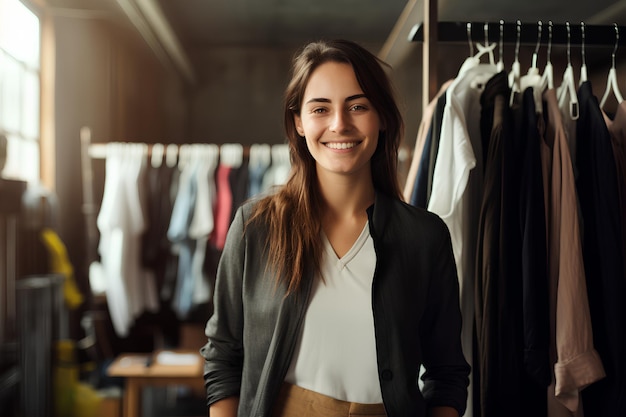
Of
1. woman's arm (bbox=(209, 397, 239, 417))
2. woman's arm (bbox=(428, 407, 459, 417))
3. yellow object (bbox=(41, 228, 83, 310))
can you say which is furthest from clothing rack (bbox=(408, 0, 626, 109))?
yellow object (bbox=(41, 228, 83, 310))

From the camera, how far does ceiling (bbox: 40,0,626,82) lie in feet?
11.3

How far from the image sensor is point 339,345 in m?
0.96

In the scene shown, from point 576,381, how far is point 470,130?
2.14 ft

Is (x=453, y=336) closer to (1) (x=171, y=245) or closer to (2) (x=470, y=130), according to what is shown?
(2) (x=470, y=130)

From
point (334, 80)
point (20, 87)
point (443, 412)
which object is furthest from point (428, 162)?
point (20, 87)

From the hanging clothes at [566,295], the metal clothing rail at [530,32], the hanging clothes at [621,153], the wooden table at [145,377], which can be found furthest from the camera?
the wooden table at [145,377]

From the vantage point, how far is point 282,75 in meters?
5.00

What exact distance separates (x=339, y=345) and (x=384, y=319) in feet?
0.30

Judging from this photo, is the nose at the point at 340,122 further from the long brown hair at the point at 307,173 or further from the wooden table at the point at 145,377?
the wooden table at the point at 145,377

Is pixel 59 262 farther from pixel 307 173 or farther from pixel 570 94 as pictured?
pixel 570 94

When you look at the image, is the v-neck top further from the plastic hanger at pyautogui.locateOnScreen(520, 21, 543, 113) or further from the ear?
the plastic hanger at pyautogui.locateOnScreen(520, 21, 543, 113)

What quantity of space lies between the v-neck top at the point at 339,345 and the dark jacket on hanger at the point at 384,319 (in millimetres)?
21

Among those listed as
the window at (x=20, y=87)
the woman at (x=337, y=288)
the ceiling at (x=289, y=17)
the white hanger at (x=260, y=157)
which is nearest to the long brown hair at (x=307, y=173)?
the woman at (x=337, y=288)

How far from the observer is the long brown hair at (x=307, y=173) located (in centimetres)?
100
